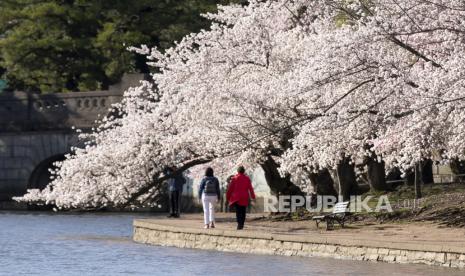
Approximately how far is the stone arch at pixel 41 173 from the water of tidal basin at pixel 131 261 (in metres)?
21.0

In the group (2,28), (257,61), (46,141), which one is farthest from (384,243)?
(2,28)

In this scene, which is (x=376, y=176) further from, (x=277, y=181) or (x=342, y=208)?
(x=342, y=208)

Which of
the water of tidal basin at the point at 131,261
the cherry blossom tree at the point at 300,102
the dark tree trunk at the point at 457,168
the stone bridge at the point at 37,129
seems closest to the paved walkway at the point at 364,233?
the water of tidal basin at the point at 131,261

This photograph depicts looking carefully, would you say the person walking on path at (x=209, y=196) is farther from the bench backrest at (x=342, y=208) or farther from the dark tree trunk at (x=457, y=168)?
the dark tree trunk at (x=457, y=168)

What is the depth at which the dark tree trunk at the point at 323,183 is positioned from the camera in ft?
125

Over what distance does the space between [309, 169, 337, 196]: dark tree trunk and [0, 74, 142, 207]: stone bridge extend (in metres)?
20.4

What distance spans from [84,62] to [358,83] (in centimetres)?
3556

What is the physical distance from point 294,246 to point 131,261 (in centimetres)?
299

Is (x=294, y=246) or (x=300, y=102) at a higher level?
(x=300, y=102)

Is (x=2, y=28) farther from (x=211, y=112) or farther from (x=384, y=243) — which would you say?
(x=384, y=243)

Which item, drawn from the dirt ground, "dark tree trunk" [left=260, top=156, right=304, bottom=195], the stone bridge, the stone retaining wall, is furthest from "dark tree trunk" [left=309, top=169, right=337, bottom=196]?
the stone bridge

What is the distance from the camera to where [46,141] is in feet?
201

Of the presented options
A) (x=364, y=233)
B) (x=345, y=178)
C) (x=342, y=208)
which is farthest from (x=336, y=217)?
(x=345, y=178)

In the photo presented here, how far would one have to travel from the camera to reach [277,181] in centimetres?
3822
